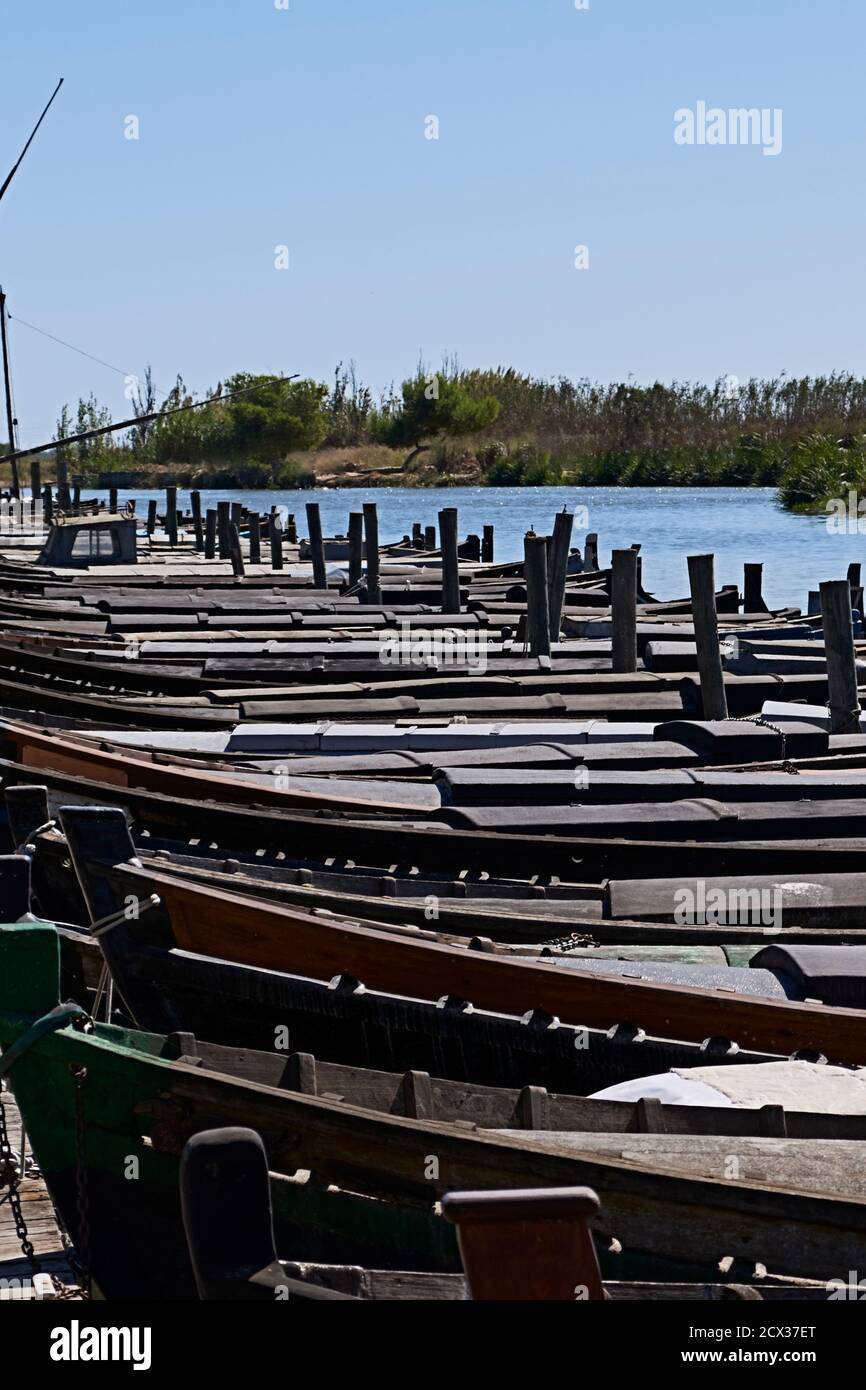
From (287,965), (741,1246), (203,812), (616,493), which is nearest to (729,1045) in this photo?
(741,1246)

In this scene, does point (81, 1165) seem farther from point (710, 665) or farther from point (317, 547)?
point (317, 547)

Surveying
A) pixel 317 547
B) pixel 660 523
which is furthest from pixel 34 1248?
pixel 660 523

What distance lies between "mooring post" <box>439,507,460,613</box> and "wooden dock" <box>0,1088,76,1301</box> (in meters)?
13.2

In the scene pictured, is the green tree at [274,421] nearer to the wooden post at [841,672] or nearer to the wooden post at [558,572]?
the wooden post at [558,572]

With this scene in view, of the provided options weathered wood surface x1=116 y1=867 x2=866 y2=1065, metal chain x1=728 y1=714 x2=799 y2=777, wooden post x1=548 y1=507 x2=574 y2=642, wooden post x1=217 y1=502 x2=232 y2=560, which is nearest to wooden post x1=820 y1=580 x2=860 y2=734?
metal chain x1=728 y1=714 x2=799 y2=777

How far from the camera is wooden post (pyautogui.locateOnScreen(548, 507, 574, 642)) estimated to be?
58.0 ft

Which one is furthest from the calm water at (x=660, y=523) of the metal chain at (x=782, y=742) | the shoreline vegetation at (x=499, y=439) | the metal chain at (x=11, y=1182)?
the metal chain at (x=11, y=1182)

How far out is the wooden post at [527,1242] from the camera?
296 cm

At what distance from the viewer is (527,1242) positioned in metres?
3.02

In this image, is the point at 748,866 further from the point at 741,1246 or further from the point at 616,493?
the point at 616,493

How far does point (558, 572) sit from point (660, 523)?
40.8 meters

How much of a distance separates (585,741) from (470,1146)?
20.2 ft

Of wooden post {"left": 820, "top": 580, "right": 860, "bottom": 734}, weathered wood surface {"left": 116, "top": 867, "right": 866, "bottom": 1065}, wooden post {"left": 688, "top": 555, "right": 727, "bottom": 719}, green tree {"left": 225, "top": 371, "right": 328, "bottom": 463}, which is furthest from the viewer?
green tree {"left": 225, "top": 371, "right": 328, "bottom": 463}

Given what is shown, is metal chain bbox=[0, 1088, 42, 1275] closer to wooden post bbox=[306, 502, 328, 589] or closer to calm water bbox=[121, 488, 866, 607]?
wooden post bbox=[306, 502, 328, 589]
